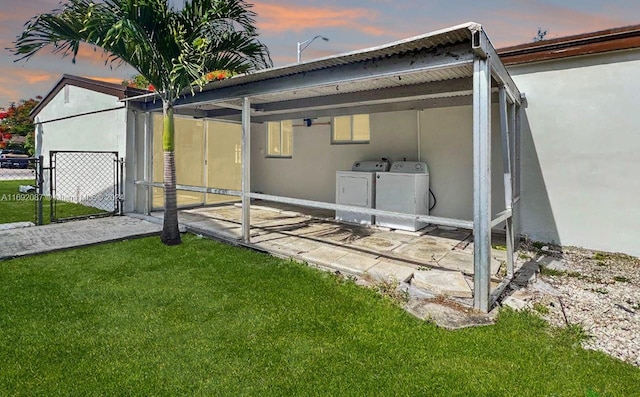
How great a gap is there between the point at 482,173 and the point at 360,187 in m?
3.74

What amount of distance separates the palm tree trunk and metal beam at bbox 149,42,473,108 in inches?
32.8

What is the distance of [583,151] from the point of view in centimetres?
510

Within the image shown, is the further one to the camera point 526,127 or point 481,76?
point 526,127

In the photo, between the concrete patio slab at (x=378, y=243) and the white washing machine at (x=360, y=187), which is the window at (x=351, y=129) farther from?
the concrete patio slab at (x=378, y=243)

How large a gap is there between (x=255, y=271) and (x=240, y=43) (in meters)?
3.32

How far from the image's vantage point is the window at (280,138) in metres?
9.27

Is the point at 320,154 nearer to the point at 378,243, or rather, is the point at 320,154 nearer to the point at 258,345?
the point at 378,243

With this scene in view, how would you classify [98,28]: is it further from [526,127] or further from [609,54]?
[609,54]

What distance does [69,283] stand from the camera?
357 centimetres

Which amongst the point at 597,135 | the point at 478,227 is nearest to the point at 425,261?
the point at 478,227

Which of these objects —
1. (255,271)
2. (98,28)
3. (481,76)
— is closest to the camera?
(481,76)

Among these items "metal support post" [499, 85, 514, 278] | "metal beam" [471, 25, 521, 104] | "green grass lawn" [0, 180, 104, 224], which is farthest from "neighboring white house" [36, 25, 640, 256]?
"metal support post" [499, 85, 514, 278]

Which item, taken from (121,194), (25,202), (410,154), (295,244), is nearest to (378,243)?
(295,244)

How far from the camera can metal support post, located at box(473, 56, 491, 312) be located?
2.92 m
